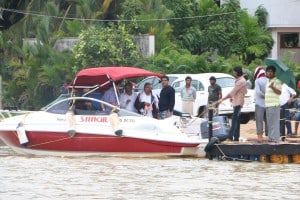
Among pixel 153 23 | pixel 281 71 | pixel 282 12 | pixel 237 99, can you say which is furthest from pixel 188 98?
pixel 282 12

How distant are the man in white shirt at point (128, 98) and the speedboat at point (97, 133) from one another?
31 cm

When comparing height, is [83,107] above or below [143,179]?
above

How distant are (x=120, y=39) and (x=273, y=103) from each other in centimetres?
1640

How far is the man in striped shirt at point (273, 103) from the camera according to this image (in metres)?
21.6

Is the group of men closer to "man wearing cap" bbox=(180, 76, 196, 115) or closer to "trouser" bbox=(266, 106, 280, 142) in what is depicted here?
"trouser" bbox=(266, 106, 280, 142)

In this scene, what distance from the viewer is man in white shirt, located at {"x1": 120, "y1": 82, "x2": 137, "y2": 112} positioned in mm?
24141

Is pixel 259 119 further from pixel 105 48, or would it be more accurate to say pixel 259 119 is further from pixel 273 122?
pixel 105 48

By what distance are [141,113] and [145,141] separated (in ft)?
5.64

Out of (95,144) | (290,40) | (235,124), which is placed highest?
(290,40)

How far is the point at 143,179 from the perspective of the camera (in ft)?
64.0

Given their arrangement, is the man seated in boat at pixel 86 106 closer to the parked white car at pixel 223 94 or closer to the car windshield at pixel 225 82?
the parked white car at pixel 223 94

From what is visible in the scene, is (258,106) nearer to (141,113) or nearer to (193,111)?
(141,113)

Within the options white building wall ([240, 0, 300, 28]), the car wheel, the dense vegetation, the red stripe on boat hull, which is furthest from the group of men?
white building wall ([240, 0, 300, 28])

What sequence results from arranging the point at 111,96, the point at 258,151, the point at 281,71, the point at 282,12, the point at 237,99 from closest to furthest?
1. the point at 258,151
2. the point at 281,71
3. the point at 237,99
4. the point at 111,96
5. the point at 282,12
